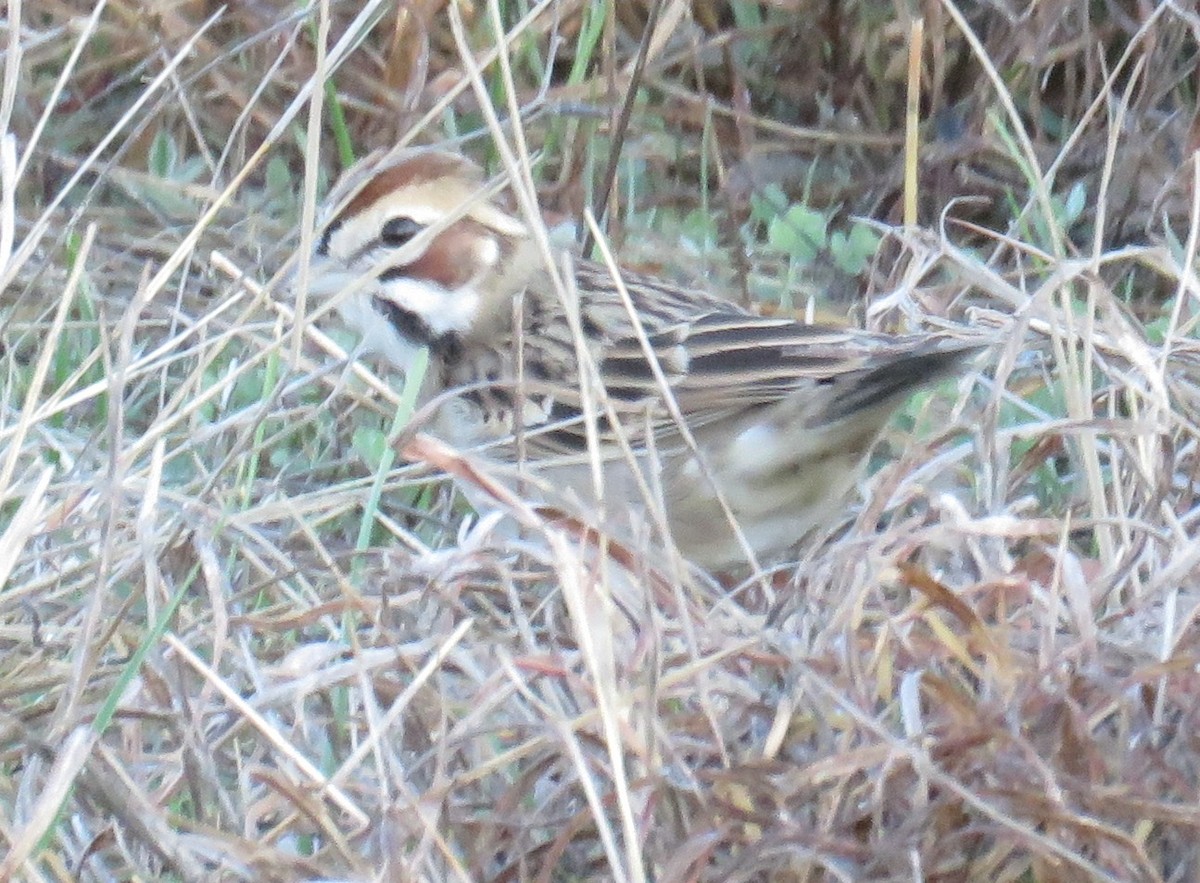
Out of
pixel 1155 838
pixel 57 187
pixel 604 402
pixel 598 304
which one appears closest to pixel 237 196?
pixel 57 187

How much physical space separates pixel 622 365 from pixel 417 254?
44 cm

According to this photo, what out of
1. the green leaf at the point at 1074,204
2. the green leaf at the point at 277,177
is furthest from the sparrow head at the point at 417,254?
the green leaf at the point at 1074,204

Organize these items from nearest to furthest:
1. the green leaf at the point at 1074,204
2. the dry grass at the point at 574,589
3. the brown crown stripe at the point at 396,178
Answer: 1. the dry grass at the point at 574,589
2. the brown crown stripe at the point at 396,178
3. the green leaf at the point at 1074,204

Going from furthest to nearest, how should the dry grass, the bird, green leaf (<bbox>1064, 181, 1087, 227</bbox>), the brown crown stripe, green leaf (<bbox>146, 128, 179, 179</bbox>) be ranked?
green leaf (<bbox>146, 128, 179, 179</bbox>) < green leaf (<bbox>1064, 181, 1087, 227</bbox>) < the brown crown stripe < the bird < the dry grass

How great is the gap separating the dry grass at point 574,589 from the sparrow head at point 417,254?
183mm

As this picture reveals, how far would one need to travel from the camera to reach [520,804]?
98.0 inches

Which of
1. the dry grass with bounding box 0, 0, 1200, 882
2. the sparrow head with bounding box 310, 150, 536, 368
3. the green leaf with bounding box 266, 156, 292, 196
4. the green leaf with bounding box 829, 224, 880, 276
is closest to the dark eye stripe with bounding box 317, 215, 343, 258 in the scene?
the sparrow head with bounding box 310, 150, 536, 368

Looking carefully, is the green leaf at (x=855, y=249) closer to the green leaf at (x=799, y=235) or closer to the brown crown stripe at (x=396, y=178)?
the green leaf at (x=799, y=235)

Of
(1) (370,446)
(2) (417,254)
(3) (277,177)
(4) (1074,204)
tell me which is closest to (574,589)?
(1) (370,446)

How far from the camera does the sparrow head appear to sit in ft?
12.2

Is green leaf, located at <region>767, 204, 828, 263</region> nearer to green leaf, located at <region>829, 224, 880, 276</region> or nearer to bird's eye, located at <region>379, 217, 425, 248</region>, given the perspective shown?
green leaf, located at <region>829, 224, 880, 276</region>

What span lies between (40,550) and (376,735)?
3.56 ft

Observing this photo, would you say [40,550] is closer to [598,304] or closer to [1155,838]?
[598,304]

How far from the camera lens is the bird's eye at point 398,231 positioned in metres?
3.71
